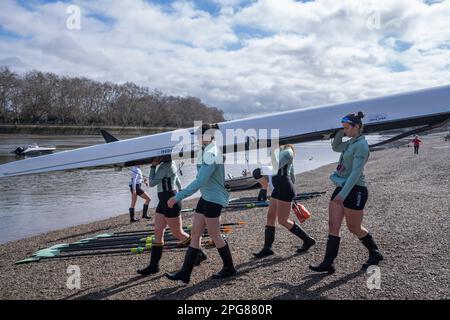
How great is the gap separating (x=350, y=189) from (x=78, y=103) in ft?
383

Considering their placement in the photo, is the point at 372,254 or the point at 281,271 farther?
the point at 281,271

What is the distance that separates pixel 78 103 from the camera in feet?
365

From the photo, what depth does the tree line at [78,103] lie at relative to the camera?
98.1m

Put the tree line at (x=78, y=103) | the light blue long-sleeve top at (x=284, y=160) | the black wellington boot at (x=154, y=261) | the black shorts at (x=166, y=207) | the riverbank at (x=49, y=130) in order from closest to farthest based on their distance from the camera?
1. the black shorts at (x=166, y=207)
2. the black wellington boot at (x=154, y=261)
3. the light blue long-sleeve top at (x=284, y=160)
4. the riverbank at (x=49, y=130)
5. the tree line at (x=78, y=103)

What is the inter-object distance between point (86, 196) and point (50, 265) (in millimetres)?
13664

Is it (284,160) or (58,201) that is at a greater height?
(284,160)

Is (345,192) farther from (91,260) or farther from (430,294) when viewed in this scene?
(91,260)

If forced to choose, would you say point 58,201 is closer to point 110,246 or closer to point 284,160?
point 110,246

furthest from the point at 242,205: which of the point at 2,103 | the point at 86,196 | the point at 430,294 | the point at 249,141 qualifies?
the point at 2,103

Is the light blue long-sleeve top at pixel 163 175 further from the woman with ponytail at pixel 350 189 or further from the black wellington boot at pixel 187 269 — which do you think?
the woman with ponytail at pixel 350 189

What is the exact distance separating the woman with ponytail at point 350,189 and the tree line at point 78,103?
339 feet

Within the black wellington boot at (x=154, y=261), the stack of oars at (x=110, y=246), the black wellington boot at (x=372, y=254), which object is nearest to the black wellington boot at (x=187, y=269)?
the black wellington boot at (x=154, y=261)

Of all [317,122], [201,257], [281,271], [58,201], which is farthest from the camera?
[58,201]

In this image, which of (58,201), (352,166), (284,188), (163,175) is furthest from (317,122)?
(58,201)
